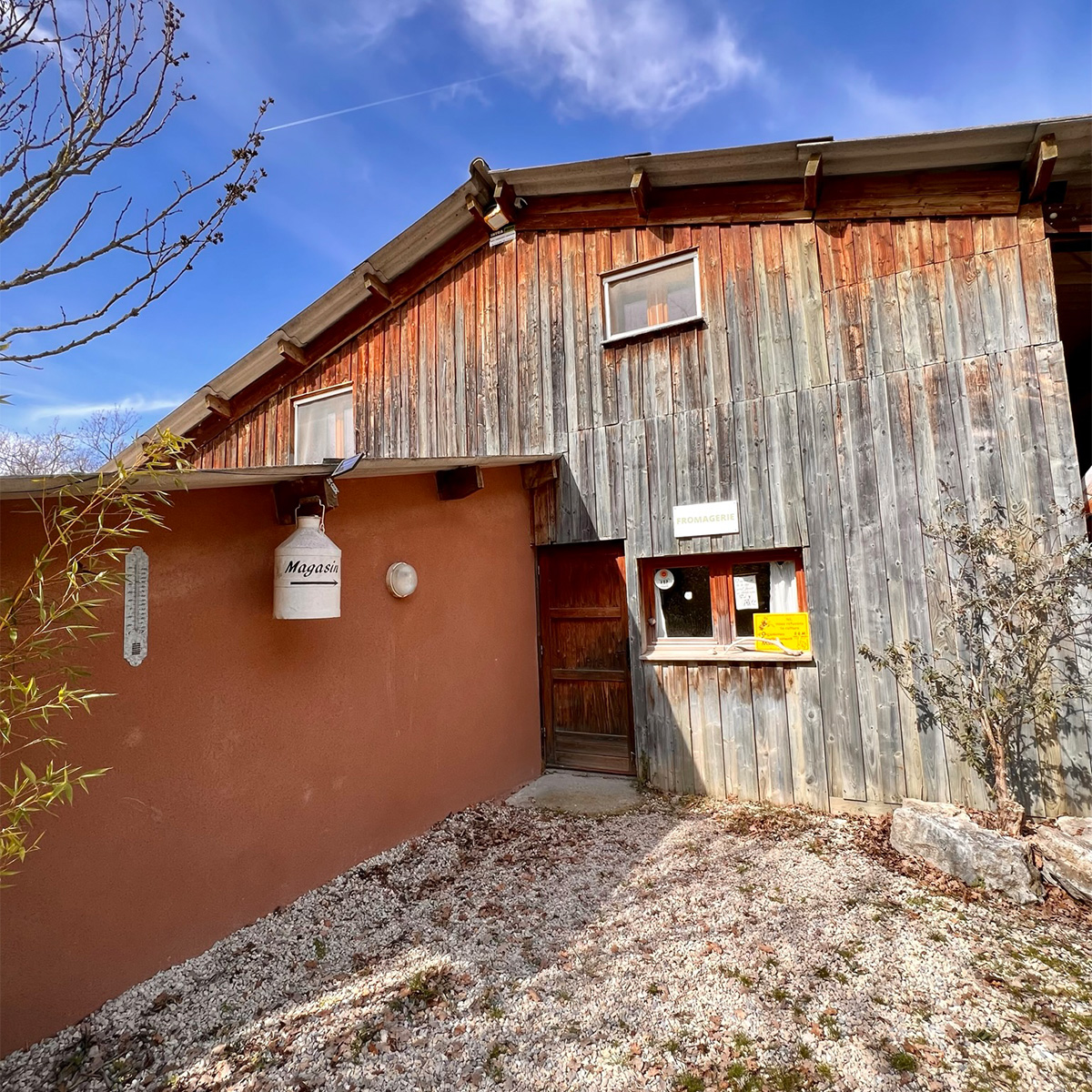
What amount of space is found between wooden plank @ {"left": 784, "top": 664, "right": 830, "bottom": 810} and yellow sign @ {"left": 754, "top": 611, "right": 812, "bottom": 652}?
0.63ft

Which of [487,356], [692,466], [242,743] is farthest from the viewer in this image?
[487,356]

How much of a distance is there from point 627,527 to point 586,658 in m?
1.41

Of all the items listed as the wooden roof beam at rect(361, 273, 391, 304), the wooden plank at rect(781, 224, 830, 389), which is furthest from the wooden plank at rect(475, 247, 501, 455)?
the wooden plank at rect(781, 224, 830, 389)

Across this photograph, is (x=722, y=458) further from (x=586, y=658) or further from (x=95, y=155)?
(x=95, y=155)

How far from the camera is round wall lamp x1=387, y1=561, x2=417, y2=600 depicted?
14.7ft


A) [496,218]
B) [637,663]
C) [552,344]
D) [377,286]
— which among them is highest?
[496,218]

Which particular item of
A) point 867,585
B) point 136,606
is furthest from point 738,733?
point 136,606

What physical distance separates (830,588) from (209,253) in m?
4.67

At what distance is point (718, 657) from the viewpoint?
5.25m

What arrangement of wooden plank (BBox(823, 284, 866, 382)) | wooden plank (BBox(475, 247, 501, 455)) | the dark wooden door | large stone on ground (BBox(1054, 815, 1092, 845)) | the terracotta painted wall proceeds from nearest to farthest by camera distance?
the terracotta painted wall → large stone on ground (BBox(1054, 815, 1092, 845)) → wooden plank (BBox(823, 284, 866, 382)) → the dark wooden door → wooden plank (BBox(475, 247, 501, 455))

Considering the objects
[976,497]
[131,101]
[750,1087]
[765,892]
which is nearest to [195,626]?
[131,101]

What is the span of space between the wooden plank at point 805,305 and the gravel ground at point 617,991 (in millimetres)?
3687

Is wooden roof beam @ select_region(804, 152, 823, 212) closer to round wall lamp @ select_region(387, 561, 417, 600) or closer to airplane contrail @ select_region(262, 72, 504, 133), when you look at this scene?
airplane contrail @ select_region(262, 72, 504, 133)

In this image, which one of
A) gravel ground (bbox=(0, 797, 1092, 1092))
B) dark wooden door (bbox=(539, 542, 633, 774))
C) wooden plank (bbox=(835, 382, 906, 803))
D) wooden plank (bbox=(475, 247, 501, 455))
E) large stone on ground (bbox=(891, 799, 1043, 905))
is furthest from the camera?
wooden plank (bbox=(475, 247, 501, 455))
